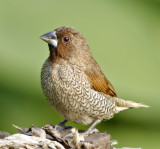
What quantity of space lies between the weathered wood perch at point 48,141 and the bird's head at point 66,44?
0.90 meters

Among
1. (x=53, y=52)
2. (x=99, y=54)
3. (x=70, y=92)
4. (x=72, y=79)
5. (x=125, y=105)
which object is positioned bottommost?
(x=125, y=105)

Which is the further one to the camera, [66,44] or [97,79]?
[97,79]

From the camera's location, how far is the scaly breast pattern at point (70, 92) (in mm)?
4770

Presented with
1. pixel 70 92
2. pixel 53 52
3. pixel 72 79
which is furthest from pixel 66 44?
pixel 70 92

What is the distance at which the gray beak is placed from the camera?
470cm

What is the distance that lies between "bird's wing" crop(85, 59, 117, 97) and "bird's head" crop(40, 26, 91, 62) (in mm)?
137

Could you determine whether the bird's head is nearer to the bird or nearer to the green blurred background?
the bird

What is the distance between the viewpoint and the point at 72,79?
481cm

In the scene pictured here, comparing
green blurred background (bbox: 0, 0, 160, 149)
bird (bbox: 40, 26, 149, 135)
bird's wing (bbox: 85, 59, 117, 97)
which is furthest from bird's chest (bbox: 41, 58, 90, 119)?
green blurred background (bbox: 0, 0, 160, 149)

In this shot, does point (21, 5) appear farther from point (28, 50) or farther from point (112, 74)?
point (112, 74)

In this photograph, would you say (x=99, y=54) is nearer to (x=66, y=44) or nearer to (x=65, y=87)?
(x=66, y=44)

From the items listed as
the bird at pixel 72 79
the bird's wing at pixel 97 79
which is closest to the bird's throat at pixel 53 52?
the bird at pixel 72 79

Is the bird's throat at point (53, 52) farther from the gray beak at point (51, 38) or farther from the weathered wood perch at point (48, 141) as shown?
the weathered wood perch at point (48, 141)

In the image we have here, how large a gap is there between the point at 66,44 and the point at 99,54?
2.70 ft
